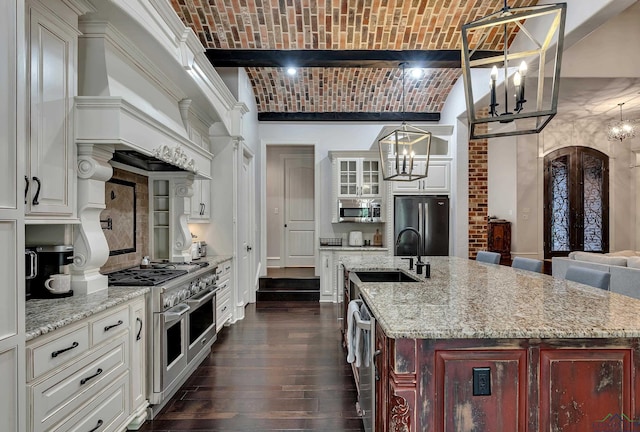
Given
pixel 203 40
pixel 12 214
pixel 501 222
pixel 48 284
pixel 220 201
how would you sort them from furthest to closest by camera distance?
pixel 501 222, pixel 220 201, pixel 203 40, pixel 48 284, pixel 12 214

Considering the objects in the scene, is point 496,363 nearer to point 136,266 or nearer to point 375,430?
point 375,430

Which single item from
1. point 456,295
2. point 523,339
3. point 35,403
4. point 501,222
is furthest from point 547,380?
point 501,222

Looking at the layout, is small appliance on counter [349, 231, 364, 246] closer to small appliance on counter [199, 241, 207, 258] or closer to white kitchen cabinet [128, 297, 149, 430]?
small appliance on counter [199, 241, 207, 258]

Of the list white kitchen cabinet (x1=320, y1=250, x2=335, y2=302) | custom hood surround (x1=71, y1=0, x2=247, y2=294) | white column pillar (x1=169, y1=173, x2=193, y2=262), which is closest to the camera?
custom hood surround (x1=71, y1=0, x2=247, y2=294)

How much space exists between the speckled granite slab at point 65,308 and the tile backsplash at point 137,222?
0.90m

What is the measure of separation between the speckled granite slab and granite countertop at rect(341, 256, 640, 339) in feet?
4.74

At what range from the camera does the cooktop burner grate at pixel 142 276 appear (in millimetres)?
2730

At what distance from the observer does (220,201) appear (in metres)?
4.94

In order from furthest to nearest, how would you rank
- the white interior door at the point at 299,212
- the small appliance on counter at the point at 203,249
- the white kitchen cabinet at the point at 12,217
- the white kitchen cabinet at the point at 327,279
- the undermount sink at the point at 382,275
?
the white interior door at the point at 299,212
the white kitchen cabinet at the point at 327,279
the small appliance on counter at the point at 203,249
the undermount sink at the point at 382,275
the white kitchen cabinet at the point at 12,217

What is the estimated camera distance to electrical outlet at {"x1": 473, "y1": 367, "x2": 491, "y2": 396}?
1.60m

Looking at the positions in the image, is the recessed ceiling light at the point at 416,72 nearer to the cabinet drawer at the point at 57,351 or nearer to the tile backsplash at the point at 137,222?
the tile backsplash at the point at 137,222

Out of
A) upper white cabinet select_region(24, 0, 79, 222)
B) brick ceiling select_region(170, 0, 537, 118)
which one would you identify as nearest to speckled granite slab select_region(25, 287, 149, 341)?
upper white cabinet select_region(24, 0, 79, 222)

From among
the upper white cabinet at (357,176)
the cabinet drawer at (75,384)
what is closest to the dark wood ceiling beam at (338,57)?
the upper white cabinet at (357,176)

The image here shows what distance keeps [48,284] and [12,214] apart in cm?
89
